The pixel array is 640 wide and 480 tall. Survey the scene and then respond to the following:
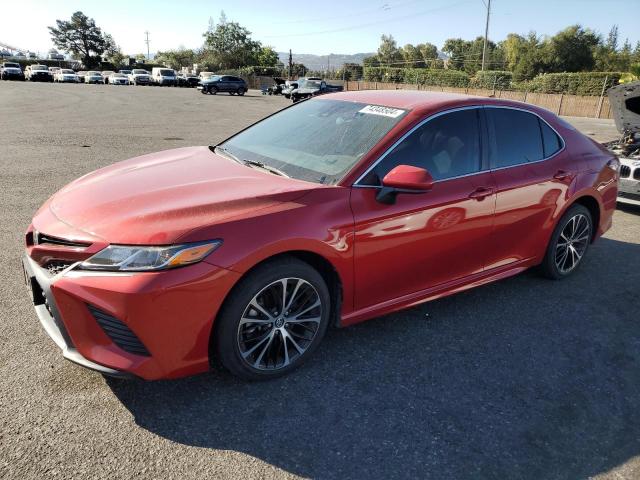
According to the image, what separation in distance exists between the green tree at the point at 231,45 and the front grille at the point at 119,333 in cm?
9560

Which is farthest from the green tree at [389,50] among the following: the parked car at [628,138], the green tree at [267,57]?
the parked car at [628,138]

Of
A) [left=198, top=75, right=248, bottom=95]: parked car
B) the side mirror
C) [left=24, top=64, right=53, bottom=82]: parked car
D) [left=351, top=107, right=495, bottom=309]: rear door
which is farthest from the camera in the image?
[left=24, top=64, right=53, bottom=82]: parked car

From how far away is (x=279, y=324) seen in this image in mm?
2947

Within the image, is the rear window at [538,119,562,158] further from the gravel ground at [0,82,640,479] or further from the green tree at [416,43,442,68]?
the green tree at [416,43,442,68]

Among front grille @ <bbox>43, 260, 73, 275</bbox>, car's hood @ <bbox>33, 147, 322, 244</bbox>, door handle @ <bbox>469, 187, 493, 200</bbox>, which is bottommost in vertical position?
front grille @ <bbox>43, 260, 73, 275</bbox>

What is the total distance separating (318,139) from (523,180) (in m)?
1.68

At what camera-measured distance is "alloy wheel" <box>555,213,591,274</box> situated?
4.56 m

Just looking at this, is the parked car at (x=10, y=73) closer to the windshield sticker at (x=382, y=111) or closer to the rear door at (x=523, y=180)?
the windshield sticker at (x=382, y=111)

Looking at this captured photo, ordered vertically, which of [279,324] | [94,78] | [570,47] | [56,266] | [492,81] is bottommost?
[279,324]

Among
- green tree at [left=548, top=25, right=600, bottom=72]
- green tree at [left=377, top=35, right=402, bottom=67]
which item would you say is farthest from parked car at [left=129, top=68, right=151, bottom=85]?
green tree at [left=377, top=35, right=402, bottom=67]

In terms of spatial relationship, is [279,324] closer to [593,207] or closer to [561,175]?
[561,175]

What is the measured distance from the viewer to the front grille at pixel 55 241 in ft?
8.55

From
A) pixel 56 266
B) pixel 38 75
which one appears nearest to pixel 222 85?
pixel 38 75

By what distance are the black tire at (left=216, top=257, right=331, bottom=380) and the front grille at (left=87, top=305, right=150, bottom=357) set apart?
415 mm
